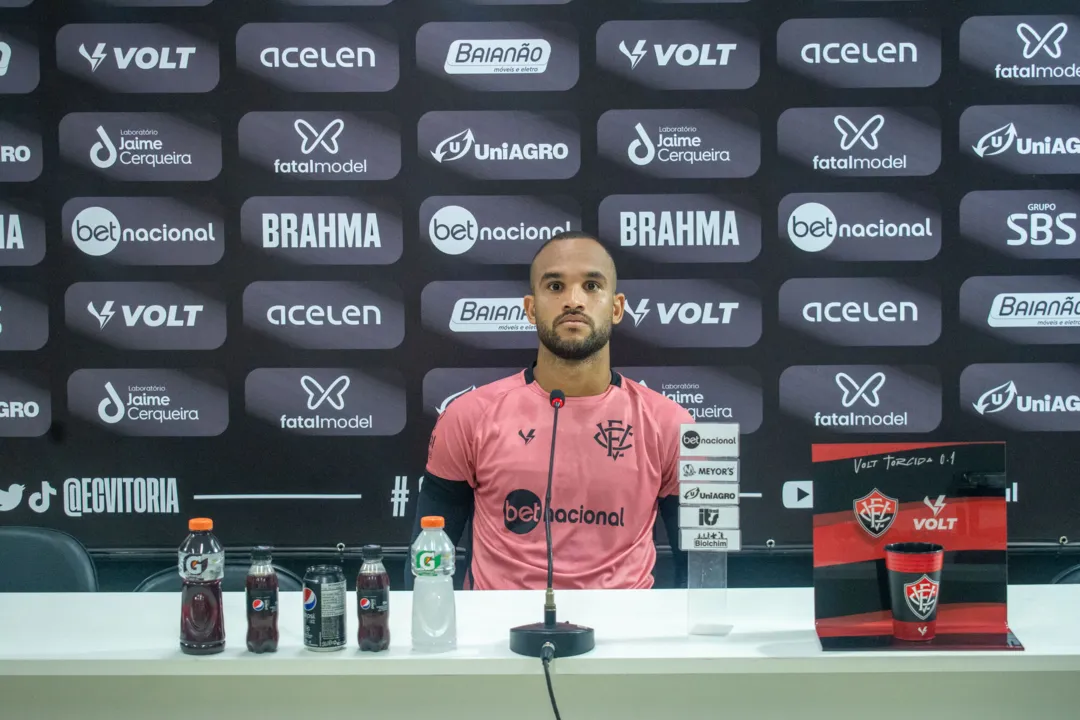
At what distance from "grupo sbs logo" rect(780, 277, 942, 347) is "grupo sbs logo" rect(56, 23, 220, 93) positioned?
177 centimetres

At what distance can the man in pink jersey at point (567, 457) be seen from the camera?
2.21m

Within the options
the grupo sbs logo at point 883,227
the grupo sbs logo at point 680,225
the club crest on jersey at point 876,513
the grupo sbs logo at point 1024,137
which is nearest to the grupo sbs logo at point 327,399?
the grupo sbs logo at point 680,225

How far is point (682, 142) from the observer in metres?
2.65

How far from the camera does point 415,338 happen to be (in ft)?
8.80

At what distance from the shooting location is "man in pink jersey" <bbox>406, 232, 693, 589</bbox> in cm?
221

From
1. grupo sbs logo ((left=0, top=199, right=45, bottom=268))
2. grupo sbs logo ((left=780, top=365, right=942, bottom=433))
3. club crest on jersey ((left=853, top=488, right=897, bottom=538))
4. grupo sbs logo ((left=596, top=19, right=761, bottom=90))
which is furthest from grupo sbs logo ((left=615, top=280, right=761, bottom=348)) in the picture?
grupo sbs logo ((left=0, top=199, right=45, bottom=268))

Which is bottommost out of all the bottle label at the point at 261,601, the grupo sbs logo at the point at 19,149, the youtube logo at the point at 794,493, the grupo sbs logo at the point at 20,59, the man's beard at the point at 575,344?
the bottle label at the point at 261,601

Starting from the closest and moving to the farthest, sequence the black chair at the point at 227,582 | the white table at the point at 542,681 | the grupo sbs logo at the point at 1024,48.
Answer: the white table at the point at 542,681 < the black chair at the point at 227,582 < the grupo sbs logo at the point at 1024,48

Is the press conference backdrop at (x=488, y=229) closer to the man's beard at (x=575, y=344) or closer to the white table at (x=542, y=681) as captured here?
the man's beard at (x=575, y=344)

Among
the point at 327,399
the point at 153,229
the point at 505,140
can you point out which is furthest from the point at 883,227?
the point at 153,229

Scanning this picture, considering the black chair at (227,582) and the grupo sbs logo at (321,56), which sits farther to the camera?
the grupo sbs logo at (321,56)

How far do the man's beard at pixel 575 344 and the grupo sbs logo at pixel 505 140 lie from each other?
0.56m

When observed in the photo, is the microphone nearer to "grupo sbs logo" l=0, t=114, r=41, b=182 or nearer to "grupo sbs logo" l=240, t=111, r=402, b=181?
"grupo sbs logo" l=240, t=111, r=402, b=181

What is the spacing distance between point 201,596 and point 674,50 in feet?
6.53
